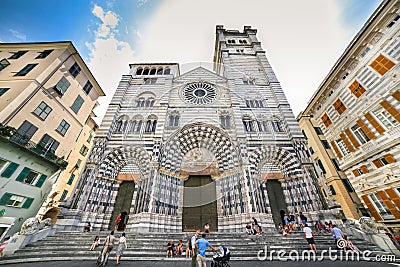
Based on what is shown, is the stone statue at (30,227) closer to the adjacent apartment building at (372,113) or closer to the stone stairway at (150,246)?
the stone stairway at (150,246)

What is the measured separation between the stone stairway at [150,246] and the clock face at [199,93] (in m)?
10.9

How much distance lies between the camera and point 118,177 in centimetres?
1138

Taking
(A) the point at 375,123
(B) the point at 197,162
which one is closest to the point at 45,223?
(B) the point at 197,162

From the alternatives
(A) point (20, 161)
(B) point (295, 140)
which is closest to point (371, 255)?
(B) point (295, 140)

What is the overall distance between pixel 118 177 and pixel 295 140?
508 inches

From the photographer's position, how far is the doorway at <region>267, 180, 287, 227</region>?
34.6 feet

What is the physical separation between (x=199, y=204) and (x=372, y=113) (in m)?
14.5

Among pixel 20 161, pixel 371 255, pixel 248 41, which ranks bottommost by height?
pixel 371 255

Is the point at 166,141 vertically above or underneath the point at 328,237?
above

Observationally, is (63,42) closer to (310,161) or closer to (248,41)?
(248,41)

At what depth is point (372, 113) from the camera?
40.3 ft

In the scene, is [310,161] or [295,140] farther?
[295,140]

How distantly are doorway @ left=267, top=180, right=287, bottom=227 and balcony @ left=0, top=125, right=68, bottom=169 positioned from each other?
55.2 ft

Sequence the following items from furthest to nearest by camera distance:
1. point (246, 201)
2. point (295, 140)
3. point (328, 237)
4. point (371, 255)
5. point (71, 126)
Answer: point (71, 126) < point (295, 140) < point (246, 201) < point (328, 237) < point (371, 255)
